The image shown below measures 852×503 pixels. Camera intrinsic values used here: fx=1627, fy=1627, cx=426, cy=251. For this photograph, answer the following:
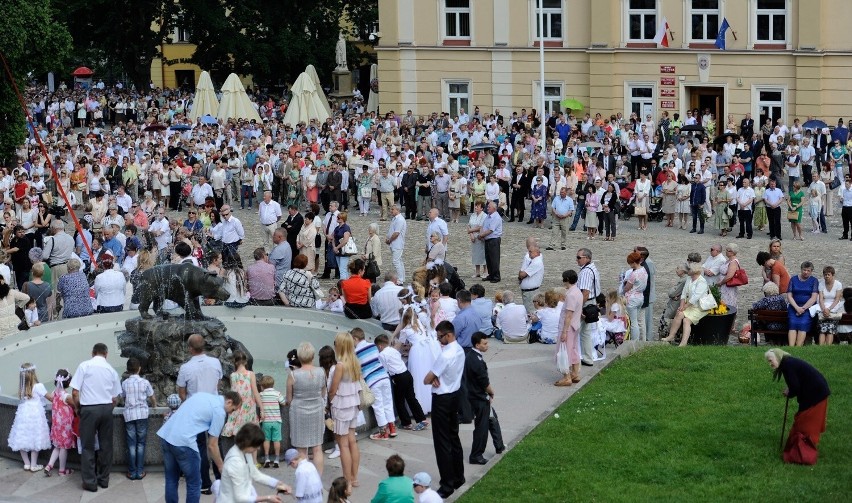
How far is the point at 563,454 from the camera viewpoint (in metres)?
17.8

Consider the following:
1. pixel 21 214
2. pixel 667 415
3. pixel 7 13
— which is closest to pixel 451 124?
pixel 7 13

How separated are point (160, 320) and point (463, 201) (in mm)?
17380

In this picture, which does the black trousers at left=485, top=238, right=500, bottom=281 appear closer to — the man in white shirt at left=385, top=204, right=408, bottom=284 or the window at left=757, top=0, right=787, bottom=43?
the man in white shirt at left=385, top=204, right=408, bottom=284

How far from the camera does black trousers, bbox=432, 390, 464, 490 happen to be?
16.8 m

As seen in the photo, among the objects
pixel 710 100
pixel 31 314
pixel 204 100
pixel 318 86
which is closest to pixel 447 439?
pixel 31 314

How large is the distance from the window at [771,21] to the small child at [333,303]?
25.8 meters

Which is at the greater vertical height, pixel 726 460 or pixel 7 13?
pixel 7 13

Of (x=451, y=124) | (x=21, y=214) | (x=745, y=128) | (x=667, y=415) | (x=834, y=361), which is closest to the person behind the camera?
(x=667, y=415)

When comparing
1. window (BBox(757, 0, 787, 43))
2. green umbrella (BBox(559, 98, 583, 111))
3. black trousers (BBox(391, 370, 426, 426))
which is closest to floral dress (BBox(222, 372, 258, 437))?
black trousers (BBox(391, 370, 426, 426))

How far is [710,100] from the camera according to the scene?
48406 millimetres

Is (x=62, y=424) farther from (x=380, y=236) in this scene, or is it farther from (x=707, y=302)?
(x=380, y=236)

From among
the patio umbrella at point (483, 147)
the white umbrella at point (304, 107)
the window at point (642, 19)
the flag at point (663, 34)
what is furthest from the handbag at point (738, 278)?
the white umbrella at point (304, 107)

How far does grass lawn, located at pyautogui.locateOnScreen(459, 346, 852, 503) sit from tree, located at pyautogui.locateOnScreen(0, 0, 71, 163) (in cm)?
2401

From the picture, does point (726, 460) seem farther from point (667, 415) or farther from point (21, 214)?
point (21, 214)
